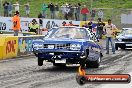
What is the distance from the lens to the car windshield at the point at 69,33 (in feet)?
49.5

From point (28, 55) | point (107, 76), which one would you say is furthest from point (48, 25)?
point (107, 76)

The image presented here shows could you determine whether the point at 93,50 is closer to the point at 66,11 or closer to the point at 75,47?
the point at 75,47

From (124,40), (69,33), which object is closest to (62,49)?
(69,33)

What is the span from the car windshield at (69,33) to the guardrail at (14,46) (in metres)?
4.20

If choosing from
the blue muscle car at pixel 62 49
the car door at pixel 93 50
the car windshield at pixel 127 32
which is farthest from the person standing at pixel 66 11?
the blue muscle car at pixel 62 49

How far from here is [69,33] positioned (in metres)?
15.3

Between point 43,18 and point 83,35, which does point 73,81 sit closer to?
point 83,35

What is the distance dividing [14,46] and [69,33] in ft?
18.2

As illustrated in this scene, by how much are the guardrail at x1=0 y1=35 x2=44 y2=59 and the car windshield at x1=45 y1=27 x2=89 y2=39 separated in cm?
420

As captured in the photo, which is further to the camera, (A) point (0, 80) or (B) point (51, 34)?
(B) point (51, 34)

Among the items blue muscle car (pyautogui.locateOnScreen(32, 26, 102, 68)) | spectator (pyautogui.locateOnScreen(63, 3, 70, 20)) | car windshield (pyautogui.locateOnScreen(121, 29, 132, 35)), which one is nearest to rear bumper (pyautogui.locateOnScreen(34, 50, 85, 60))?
blue muscle car (pyautogui.locateOnScreen(32, 26, 102, 68))

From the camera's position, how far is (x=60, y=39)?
14.5 metres

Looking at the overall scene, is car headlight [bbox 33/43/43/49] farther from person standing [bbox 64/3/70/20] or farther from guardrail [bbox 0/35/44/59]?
person standing [bbox 64/3/70/20]

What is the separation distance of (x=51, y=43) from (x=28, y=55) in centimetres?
777
